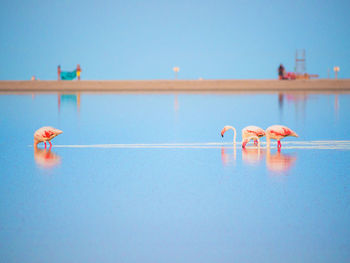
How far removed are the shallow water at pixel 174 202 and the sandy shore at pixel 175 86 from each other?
26238mm

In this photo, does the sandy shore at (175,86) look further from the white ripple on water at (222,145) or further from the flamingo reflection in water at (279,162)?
the flamingo reflection in water at (279,162)

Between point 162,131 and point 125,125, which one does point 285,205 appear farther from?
point 125,125

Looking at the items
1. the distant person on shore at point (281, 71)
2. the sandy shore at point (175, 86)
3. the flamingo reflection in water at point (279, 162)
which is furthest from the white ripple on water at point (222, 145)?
the distant person on shore at point (281, 71)

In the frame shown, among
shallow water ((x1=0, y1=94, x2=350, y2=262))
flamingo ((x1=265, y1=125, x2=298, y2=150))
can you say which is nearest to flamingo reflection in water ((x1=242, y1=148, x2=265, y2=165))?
shallow water ((x1=0, y1=94, x2=350, y2=262))

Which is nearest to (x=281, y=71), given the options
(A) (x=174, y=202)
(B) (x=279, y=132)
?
(B) (x=279, y=132)

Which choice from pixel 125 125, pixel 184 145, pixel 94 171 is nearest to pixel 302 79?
pixel 125 125

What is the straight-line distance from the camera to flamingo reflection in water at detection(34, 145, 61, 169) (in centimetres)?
560

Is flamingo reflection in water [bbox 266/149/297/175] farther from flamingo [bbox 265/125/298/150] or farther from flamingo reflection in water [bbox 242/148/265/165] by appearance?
flamingo [bbox 265/125/298/150]

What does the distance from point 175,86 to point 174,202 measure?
99.2 feet

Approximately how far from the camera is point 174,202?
3.83 m

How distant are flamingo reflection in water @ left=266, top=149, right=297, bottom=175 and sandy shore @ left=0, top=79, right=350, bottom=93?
87.6 ft

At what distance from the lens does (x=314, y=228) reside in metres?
3.18

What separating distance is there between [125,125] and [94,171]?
17.5 feet

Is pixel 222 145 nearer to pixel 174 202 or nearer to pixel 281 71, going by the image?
pixel 174 202
